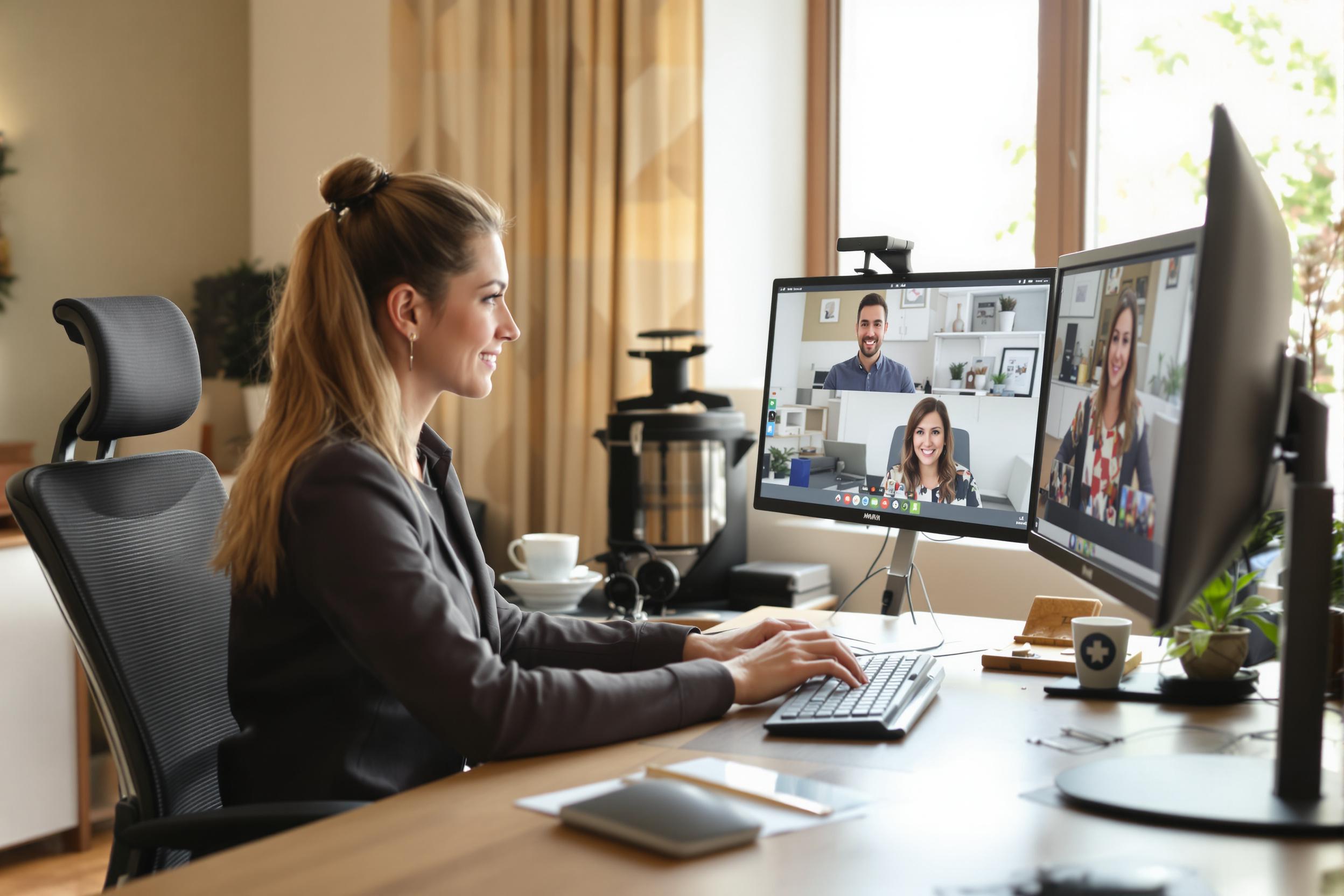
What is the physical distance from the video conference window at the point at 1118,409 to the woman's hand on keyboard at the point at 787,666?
0.94ft

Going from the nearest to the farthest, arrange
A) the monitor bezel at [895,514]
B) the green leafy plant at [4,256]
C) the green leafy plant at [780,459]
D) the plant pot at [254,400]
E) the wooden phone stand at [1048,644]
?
the wooden phone stand at [1048,644], the monitor bezel at [895,514], the green leafy plant at [780,459], the green leafy plant at [4,256], the plant pot at [254,400]

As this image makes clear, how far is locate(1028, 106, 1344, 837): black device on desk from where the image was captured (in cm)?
88

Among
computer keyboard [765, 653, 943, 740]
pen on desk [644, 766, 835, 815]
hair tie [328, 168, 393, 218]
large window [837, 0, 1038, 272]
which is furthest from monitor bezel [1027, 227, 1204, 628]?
large window [837, 0, 1038, 272]

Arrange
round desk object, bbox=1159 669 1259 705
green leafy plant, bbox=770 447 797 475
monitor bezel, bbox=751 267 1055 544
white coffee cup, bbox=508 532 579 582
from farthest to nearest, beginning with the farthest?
white coffee cup, bbox=508 532 579 582, green leafy plant, bbox=770 447 797 475, monitor bezel, bbox=751 267 1055 544, round desk object, bbox=1159 669 1259 705

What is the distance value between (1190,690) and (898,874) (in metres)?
0.60

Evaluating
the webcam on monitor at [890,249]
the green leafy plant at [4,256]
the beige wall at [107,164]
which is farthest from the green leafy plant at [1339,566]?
the green leafy plant at [4,256]

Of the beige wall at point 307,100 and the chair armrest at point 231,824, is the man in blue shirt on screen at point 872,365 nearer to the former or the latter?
the chair armrest at point 231,824

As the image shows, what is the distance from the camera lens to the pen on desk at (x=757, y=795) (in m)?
0.93

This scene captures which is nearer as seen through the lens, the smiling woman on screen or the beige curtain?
the smiling woman on screen

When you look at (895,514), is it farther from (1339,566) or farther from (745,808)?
(745,808)

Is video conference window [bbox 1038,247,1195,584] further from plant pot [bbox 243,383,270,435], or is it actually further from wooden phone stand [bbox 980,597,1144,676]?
plant pot [bbox 243,383,270,435]

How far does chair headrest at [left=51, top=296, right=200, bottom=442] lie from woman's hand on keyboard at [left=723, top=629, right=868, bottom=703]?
740 millimetres

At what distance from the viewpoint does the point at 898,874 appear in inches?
32.1

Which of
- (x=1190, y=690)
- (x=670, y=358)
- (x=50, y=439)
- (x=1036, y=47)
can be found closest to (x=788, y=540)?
(x=670, y=358)
